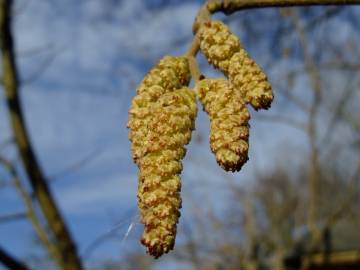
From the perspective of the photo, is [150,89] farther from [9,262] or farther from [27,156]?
[27,156]

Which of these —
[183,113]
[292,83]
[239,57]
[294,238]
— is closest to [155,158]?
[183,113]

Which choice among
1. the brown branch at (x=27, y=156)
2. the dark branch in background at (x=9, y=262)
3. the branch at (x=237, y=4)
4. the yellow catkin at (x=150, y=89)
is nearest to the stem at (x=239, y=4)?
the branch at (x=237, y=4)

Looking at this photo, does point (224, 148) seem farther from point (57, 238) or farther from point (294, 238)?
point (294, 238)

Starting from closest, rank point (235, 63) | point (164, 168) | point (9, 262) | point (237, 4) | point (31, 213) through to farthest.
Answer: point (164, 168) → point (235, 63) → point (237, 4) → point (9, 262) → point (31, 213)

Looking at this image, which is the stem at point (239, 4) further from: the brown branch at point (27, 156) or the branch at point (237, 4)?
the brown branch at point (27, 156)

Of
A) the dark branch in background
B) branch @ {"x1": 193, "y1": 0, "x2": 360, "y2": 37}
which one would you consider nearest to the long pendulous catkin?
branch @ {"x1": 193, "y1": 0, "x2": 360, "y2": 37}

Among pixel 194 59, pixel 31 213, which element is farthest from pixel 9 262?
pixel 194 59
